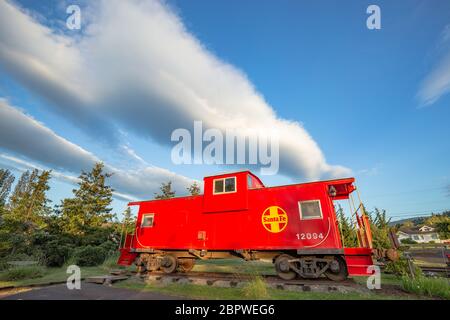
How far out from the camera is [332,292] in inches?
287

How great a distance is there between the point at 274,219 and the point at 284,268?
1955 millimetres

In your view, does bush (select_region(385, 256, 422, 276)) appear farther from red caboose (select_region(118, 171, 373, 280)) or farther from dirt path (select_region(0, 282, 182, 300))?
dirt path (select_region(0, 282, 182, 300))

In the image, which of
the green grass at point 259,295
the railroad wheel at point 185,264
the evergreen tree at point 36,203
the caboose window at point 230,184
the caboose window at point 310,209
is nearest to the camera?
the green grass at point 259,295

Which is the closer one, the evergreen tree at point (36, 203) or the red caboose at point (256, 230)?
the red caboose at point (256, 230)

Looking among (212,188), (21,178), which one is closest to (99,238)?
(212,188)

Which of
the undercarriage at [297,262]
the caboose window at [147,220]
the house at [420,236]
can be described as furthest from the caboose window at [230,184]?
the house at [420,236]

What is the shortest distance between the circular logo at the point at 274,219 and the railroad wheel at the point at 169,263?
5243mm

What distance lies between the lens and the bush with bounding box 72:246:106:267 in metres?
15.4

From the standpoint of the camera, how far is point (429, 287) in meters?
6.80

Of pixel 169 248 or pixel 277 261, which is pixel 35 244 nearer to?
pixel 169 248

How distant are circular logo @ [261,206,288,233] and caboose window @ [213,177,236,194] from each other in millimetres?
1917

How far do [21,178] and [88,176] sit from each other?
262 ft

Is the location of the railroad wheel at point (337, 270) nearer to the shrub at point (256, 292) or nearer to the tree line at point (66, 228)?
the shrub at point (256, 292)

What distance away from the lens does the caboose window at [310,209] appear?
884 cm
